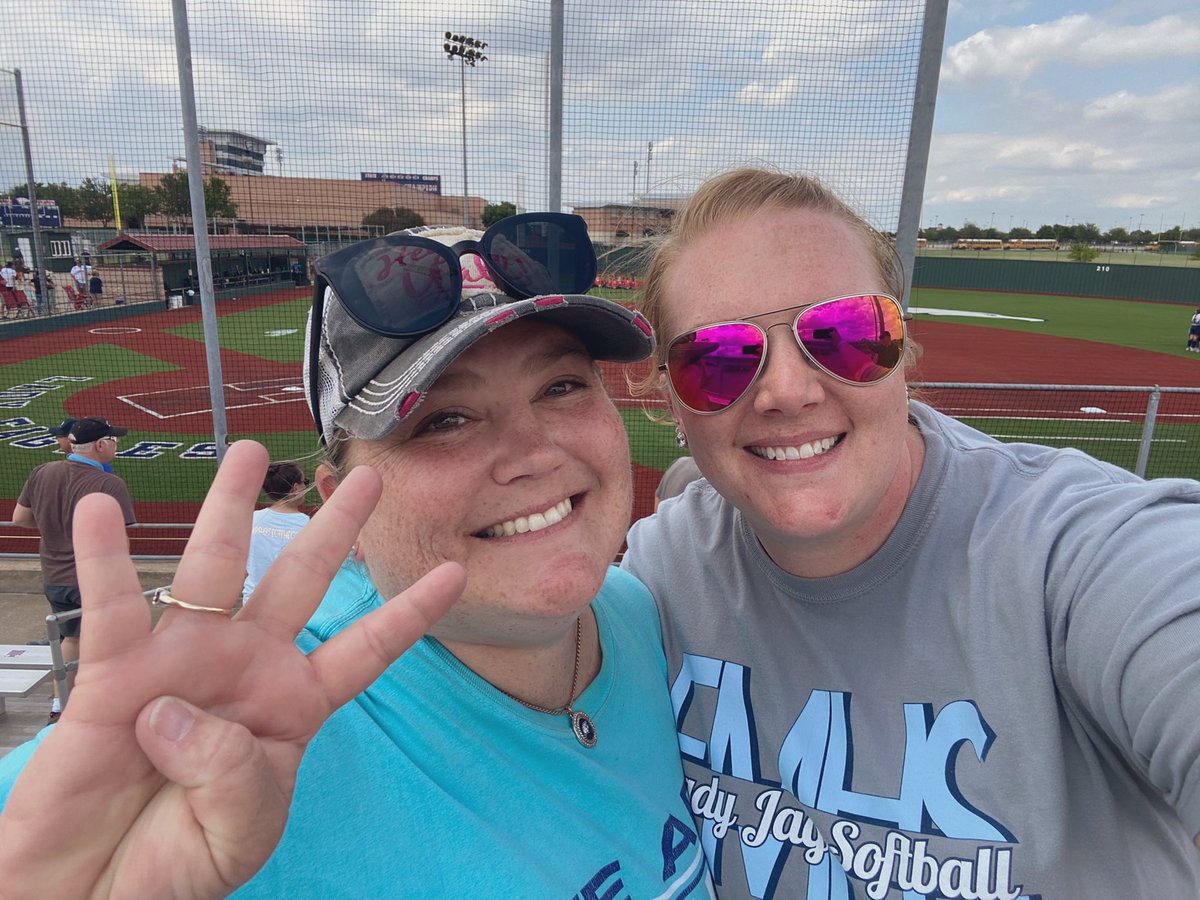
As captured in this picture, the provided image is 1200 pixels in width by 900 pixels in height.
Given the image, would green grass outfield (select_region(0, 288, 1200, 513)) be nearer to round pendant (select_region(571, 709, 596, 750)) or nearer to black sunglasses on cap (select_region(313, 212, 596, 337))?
black sunglasses on cap (select_region(313, 212, 596, 337))

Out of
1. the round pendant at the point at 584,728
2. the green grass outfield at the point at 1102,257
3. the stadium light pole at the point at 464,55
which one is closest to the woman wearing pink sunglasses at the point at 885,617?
the round pendant at the point at 584,728

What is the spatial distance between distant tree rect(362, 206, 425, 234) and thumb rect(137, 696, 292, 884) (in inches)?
171

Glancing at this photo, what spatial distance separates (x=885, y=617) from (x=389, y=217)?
493cm

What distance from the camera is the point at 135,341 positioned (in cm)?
2136

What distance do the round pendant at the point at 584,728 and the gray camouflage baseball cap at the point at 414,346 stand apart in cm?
70

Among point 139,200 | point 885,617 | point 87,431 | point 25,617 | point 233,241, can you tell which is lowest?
point 25,617

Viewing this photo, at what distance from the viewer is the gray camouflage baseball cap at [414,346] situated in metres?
1.13

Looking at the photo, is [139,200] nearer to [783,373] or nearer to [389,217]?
[389,217]

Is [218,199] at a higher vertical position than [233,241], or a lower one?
higher

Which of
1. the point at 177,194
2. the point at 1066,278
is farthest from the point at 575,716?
the point at 1066,278

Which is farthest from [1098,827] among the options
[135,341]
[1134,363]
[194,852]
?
[1134,363]

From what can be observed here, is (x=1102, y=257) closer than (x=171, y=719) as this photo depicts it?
No

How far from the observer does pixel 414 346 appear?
1.24 m

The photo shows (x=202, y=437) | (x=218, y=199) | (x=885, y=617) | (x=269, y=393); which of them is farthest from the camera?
(x=269, y=393)
